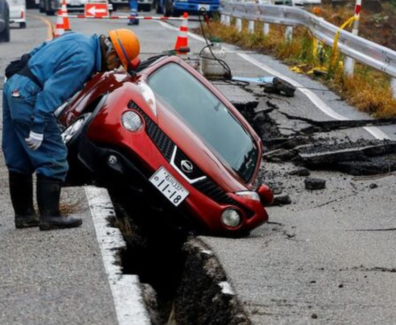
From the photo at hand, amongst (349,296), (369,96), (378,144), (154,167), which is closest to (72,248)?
(154,167)

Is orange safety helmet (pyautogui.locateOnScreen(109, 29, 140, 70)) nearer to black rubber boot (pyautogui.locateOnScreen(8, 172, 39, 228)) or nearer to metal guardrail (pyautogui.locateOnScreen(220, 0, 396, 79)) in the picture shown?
black rubber boot (pyautogui.locateOnScreen(8, 172, 39, 228))

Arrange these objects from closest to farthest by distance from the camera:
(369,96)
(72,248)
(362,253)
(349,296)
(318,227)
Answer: (349,296) → (72,248) → (362,253) → (318,227) → (369,96)

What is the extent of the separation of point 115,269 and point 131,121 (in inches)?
67.0

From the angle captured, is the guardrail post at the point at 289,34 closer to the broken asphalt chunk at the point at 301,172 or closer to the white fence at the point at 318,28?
the white fence at the point at 318,28

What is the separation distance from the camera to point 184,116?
7.89 meters

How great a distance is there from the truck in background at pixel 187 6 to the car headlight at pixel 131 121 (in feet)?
63.0

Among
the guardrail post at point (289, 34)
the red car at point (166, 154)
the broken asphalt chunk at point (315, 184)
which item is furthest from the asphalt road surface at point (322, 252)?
the guardrail post at point (289, 34)

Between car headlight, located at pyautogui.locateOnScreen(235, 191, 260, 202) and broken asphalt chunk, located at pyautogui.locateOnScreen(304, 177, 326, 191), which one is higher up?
car headlight, located at pyautogui.locateOnScreen(235, 191, 260, 202)

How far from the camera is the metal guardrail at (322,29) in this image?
14465 millimetres

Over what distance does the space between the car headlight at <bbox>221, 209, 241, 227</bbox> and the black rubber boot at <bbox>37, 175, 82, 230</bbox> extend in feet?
3.47

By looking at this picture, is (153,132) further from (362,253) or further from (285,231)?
(362,253)

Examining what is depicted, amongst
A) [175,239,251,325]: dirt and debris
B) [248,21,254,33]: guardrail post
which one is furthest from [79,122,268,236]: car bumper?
[248,21,254,33]: guardrail post

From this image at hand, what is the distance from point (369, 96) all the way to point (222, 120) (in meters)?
5.95

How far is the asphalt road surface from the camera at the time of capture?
17.7ft
